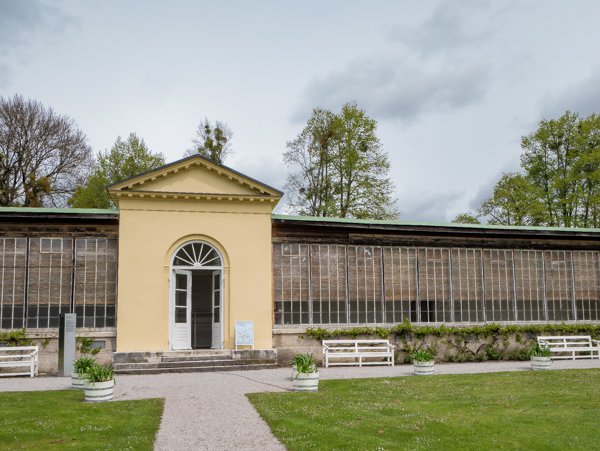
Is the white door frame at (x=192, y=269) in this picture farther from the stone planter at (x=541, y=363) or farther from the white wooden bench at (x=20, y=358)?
the stone planter at (x=541, y=363)

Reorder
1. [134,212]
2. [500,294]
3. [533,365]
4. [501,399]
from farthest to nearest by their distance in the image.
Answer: [500,294] → [134,212] → [533,365] → [501,399]

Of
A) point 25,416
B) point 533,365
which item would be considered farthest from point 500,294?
point 25,416

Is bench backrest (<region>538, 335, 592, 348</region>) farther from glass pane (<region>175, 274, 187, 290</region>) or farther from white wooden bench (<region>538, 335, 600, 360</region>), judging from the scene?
glass pane (<region>175, 274, 187, 290</region>)

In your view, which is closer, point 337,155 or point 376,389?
point 376,389

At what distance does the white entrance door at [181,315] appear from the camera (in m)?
18.8

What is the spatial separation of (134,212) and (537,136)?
29.0 meters

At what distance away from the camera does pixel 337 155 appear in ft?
122

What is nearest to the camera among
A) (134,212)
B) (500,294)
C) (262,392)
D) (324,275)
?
(262,392)

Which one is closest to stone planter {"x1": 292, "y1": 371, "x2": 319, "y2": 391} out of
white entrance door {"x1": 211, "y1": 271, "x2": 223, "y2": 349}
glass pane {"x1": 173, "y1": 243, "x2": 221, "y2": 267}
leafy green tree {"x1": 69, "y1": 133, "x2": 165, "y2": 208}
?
white entrance door {"x1": 211, "y1": 271, "x2": 223, "y2": 349}

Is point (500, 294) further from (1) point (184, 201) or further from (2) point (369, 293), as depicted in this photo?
(1) point (184, 201)

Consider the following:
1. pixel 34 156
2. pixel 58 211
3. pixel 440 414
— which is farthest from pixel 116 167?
pixel 440 414

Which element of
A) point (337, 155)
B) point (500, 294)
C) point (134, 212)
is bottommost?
point (500, 294)

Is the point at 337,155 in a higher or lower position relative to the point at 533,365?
higher

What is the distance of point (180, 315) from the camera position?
1911cm
